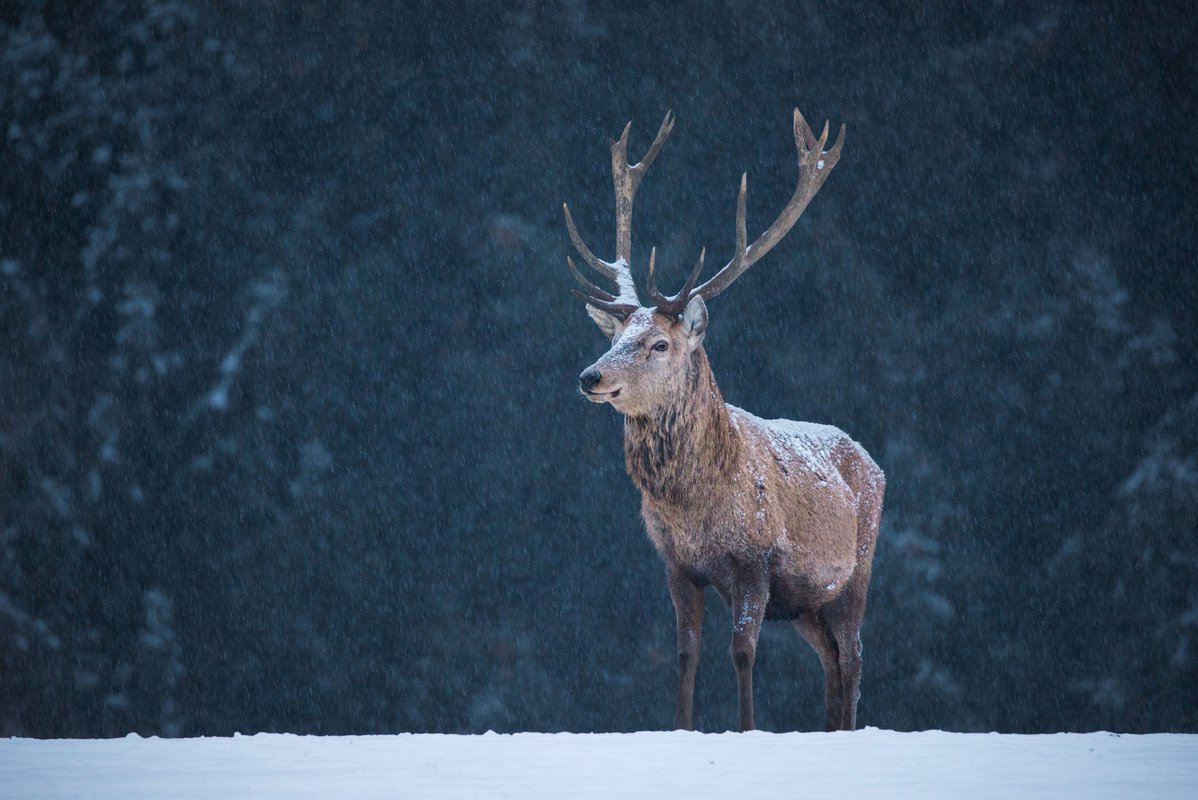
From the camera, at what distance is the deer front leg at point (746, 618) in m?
5.94

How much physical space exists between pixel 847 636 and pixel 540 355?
285 inches

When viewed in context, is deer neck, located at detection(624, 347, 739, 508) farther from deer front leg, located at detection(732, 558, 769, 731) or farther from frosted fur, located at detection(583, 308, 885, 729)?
deer front leg, located at detection(732, 558, 769, 731)

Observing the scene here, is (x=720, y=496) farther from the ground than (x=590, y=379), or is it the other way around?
(x=590, y=379)

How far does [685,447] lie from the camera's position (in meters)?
6.32

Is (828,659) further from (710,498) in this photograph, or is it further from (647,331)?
(647,331)

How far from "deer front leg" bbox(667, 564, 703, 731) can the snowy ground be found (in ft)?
2.56

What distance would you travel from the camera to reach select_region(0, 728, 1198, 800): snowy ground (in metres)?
3.93

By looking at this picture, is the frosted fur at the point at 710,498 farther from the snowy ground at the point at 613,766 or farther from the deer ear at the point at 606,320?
the snowy ground at the point at 613,766

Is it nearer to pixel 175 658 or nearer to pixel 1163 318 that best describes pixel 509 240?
pixel 175 658

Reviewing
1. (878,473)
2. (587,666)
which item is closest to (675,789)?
(878,473)

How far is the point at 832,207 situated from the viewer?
558 inches

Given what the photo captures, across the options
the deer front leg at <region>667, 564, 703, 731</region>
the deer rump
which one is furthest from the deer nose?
the deer front leg at <region>667, 564, 703, 731</region>

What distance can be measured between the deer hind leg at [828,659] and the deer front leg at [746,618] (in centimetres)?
96

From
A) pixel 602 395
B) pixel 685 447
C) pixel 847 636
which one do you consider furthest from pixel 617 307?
pixel 847 636
